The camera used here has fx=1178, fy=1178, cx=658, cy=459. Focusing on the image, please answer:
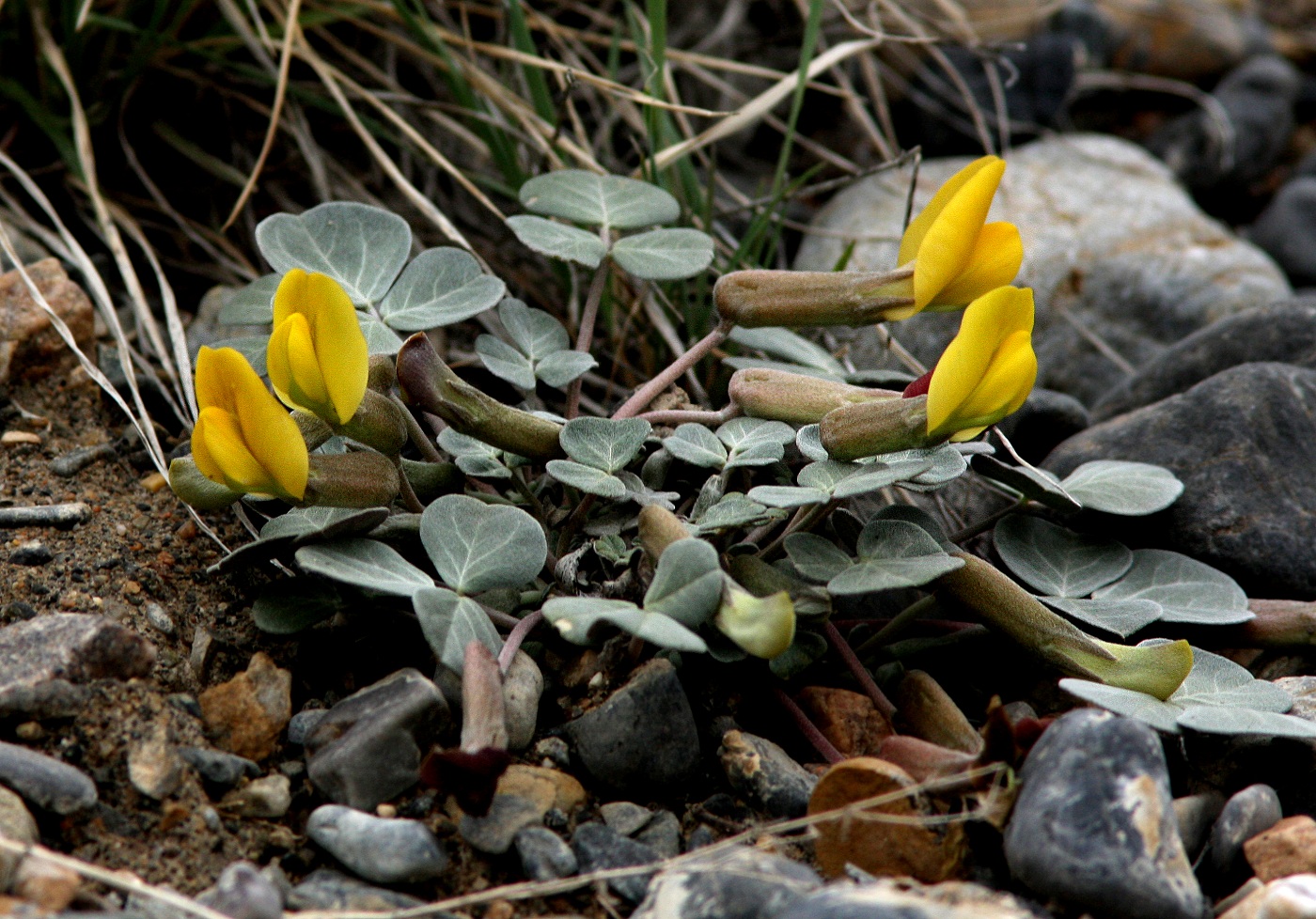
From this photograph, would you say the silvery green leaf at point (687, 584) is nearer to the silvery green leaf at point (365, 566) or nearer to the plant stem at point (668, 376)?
the silvery green leaf at point (365, 566)

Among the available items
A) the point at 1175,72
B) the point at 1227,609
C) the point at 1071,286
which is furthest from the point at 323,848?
the point at 1175,72

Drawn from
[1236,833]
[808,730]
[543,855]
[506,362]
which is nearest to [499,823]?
[543,855]

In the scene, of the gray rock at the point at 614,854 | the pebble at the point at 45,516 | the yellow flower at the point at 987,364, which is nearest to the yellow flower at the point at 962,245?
the yellow flower at the point at 987,364

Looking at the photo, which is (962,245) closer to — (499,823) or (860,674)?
(860,674)

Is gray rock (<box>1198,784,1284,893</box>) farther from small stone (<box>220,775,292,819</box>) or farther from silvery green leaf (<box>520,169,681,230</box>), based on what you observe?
silvery green leaf (<box>520,169,681,230</box>)

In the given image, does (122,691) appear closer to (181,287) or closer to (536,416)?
(536,416)

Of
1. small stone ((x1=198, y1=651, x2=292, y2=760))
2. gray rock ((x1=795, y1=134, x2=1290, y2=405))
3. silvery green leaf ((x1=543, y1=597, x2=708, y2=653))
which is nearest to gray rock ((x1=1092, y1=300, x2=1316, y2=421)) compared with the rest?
gray rock ((x1=795, y1=134, x2=1290, y2=405))

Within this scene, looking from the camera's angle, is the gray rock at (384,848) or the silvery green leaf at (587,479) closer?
the gray rock at (384,848)
